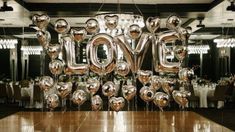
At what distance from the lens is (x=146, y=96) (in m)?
3.84

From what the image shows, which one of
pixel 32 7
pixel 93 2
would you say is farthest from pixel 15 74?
pixel 93 2

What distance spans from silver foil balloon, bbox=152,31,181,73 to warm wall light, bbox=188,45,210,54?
37.4 feet

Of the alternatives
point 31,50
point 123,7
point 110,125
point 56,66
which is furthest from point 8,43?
point 110,125

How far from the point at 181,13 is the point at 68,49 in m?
6.75

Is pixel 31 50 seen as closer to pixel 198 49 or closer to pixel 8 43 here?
pixel 8 43

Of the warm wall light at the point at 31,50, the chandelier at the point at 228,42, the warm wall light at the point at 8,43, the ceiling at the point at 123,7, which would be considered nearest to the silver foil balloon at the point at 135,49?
the ceiling at the point at 123,7

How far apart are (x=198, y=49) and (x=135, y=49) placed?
11.7m

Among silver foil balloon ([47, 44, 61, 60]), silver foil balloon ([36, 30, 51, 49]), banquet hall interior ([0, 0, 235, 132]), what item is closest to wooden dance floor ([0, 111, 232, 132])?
banquet hall interior ([0, 0, 235, 132])

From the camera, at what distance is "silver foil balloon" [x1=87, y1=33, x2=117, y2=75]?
12.2ft

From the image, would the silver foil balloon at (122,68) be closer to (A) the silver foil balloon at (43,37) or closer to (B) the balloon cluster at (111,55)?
(B) the balloon cluster at (111,55)

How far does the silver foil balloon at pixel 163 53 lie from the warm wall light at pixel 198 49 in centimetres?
1140

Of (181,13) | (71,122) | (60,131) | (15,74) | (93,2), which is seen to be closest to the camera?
(60,131)

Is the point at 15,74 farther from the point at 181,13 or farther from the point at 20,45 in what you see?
the point at 181,13

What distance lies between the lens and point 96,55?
12.4 feet
